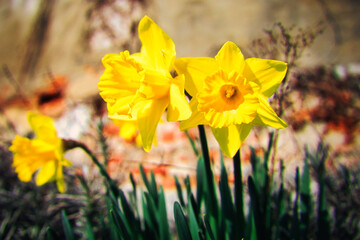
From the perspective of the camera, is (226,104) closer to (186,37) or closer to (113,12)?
(186,37)

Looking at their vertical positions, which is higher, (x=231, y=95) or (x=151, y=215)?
(x=231, y=95)

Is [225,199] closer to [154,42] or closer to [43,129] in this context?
→ [154,42]

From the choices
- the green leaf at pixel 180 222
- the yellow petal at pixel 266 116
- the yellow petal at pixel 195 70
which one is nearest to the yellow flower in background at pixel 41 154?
the green leaf at pixel 180 222

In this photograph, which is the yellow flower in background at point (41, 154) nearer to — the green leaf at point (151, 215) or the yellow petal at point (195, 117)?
the green leaf at point (151, 215)

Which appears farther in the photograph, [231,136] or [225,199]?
[225,199]

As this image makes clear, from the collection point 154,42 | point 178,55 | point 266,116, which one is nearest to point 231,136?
point 266,116

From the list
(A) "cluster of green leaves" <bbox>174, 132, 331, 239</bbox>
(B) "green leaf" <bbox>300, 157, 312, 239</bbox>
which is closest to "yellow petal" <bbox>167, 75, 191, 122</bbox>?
(A) "cluster of green leaves" <bbox>174, 132, 331, 239</bbox>

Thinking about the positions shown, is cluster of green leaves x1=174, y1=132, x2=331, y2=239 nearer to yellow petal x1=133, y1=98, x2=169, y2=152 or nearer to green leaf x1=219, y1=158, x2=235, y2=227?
green leaf x1=219, y1=158, x2=235, y2=227
